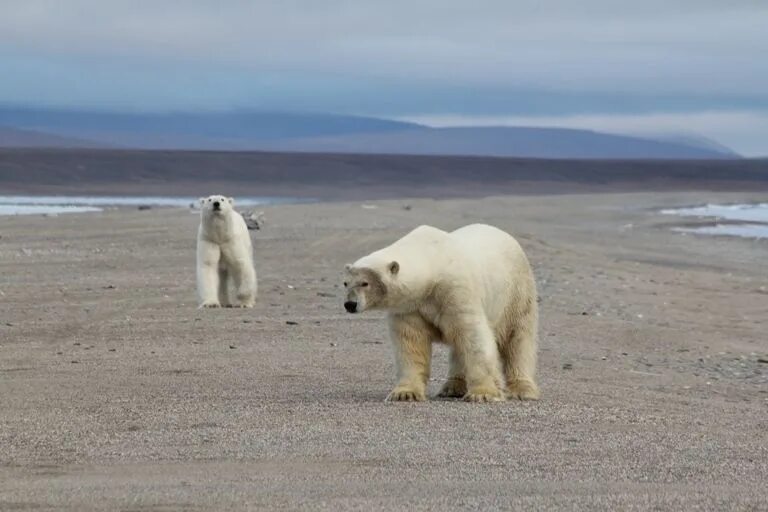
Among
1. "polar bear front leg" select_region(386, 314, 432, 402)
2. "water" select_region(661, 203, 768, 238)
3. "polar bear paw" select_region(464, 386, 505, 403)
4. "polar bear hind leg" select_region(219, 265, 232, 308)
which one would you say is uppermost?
"polar bear front leg" select_region(386, 314, 432, 402)

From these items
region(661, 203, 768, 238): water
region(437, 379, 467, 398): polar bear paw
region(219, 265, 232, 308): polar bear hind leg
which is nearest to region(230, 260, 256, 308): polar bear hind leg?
region(219, 265, 232, 308): polar bear hind leg

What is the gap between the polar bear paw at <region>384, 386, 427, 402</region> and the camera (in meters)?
8.63

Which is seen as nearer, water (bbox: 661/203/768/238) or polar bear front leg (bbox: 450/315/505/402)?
polar bear front leg (bbox: 450/315/505/402)

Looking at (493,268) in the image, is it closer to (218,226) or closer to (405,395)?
(405,395)

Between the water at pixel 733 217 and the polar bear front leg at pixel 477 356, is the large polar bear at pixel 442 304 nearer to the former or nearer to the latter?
the polar bear front leg at pixel 477 356

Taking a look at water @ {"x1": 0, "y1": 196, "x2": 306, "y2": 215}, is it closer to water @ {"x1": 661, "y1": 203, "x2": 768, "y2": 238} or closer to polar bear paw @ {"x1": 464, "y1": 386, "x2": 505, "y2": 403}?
water @ {"x1": 661, "y1": 203, "x2": 768, "y2": 238}

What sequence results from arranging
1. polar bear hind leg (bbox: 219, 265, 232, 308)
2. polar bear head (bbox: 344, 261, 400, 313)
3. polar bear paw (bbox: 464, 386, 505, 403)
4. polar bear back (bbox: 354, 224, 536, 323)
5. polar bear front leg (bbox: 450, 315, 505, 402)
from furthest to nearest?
1. polar bear hind leg (bbox: 219, 265, 232, 308)
2. polar bear paw (bbox: 464, 386, 505, 403)
3. polar bear front leg (bbox: 450, 315, 505, 402)
4. polar bear back (bbox: 354, 224, 536, 323)
5. polar bear head (bbox: 344, 261, 400, 313)

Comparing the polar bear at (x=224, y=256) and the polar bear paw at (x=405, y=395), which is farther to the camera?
the polar bear at (x=224, y=256)

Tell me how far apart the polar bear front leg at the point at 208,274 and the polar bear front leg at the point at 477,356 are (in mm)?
6459

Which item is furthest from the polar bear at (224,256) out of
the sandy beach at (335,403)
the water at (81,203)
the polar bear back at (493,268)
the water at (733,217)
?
the water at (81,203)

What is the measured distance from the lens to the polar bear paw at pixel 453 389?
904 cm

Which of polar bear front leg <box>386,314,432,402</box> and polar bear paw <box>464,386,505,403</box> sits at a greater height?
polar bear front leg <box>386,314,432,402</box>

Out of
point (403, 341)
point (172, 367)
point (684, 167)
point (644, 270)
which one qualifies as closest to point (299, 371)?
point (172, 367)

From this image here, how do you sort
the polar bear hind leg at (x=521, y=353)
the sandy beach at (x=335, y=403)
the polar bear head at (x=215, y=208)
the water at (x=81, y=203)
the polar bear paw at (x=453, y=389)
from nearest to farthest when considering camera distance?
1. the sandy beach at (x=335, y=403)
2. the polar bear paw at (x=453, y=389)
3. the polar bear hind leg at (x=521, y=353)
4. the polar bear head at (x=215, y=208)
5. the water at (x=81, y=203)
